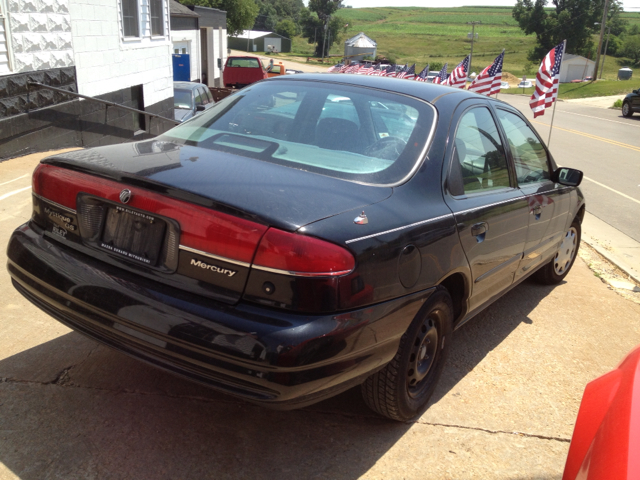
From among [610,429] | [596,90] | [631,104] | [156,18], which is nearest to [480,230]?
[610,429]

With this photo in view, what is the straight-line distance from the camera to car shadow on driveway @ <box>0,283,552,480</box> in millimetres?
2803

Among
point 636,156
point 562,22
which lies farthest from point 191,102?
point 562,22

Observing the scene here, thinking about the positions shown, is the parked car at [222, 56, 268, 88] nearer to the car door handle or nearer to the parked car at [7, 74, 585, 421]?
the parked car at [7, 74, 585, 421]

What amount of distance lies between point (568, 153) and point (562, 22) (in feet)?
321

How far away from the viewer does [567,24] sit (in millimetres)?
102125

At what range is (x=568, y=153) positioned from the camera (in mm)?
16938

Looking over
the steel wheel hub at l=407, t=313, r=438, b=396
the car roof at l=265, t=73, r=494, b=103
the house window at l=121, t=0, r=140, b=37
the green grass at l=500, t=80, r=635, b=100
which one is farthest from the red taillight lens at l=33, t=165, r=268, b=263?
the green grass at l=500, t=80, r=635, b=100

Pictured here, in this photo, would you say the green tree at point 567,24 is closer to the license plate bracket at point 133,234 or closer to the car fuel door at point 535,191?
the car fuel door at point 535,191

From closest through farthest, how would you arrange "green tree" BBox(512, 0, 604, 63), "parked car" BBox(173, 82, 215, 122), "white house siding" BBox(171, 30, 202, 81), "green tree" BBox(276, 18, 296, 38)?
"parked car" BBox(173, 82, 215, 122) < "white house siding" BBox(171, 30, 202, 81) < "green tree" BBox(512, 0, 604, 63) < "green tree" BBox(276, 18, 296, 38)

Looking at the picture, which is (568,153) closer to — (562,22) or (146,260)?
(146,260)

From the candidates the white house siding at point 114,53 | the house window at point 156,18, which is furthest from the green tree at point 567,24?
the white house siding at point 114,53

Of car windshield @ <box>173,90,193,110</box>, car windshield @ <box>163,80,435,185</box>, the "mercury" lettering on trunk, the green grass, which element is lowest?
the green grass

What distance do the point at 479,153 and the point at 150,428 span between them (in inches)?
97.4

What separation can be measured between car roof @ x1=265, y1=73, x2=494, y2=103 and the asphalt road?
5.66 metres
